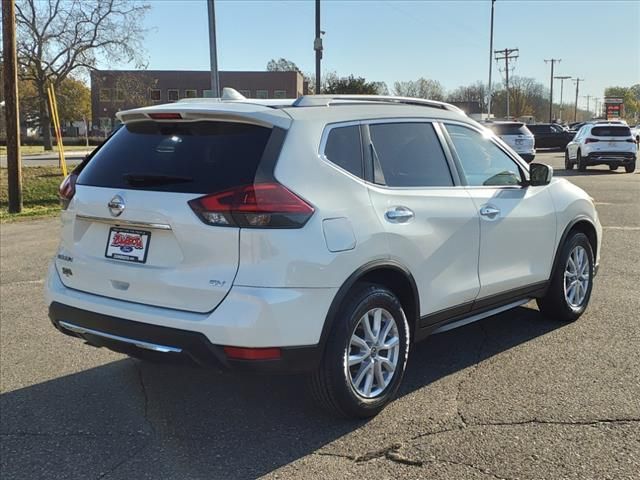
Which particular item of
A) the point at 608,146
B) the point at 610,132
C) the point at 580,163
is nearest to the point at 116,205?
the point at 608,146

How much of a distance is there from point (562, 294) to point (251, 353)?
3142mm

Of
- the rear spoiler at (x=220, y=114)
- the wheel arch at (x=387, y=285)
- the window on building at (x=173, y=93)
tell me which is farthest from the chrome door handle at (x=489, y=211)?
the window on building at (x=173, y=93)

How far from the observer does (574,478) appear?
3.06 m

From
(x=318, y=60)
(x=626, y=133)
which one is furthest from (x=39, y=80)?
(x=626, y=133)

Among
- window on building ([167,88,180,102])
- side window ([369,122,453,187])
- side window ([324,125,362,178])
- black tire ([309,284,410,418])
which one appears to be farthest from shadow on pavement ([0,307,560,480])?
window on building ([167,88,180,102])

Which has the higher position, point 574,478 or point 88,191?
point 88,191

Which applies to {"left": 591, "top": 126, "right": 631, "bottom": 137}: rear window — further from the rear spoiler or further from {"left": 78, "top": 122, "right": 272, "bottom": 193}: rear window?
{"left": 78, "top": 122, "right": 272, "bottom": 193}: rear window

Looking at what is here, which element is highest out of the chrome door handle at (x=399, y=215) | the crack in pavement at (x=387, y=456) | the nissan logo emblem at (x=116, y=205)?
the nissan logo emblem at (x=116, y=205)

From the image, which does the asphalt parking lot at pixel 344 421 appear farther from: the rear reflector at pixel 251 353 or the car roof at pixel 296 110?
the car roof at pixel 296 110

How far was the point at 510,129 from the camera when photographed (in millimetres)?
24250

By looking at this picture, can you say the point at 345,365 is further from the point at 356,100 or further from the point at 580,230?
the point at 580,230

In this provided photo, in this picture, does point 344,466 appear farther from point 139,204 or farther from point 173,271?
point 139,204

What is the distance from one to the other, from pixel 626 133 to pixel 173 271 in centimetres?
2238

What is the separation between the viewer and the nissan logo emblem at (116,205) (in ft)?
11.4
